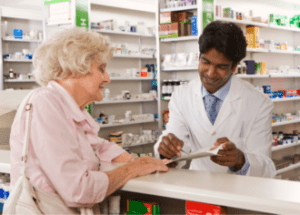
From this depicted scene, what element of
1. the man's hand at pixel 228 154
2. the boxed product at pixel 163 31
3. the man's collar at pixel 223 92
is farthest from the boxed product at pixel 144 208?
the boxed product at pixel 163 31

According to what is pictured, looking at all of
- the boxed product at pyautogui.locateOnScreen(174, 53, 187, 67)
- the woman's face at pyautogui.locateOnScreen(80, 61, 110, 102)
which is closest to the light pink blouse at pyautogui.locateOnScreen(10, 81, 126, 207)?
the woman's face at pyautogui.locateOnScreen(80, 61, 110, 102)

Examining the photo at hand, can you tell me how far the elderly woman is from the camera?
139cm

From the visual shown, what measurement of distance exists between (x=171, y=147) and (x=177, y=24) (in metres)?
3.66

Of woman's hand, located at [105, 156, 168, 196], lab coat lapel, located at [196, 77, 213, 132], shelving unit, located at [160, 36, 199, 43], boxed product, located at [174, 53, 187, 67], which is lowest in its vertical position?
woman's hand, located at [105, 156, 168, 196]

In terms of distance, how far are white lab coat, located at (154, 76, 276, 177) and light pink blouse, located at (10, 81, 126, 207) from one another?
79 cm

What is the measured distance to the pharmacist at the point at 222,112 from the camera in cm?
205

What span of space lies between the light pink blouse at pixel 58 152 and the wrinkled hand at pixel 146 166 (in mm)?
215

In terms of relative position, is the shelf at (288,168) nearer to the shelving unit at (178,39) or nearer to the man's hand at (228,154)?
the shelving unit at (178,39)

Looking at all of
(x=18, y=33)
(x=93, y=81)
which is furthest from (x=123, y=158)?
(x=18, y=33)

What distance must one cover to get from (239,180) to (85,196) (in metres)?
0.66

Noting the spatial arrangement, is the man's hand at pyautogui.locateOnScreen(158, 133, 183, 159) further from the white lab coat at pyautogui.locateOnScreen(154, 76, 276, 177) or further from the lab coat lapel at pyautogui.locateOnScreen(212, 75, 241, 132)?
the lab coat lapel at pyautogui.locateOnScreen(212, 75, 241, 132)

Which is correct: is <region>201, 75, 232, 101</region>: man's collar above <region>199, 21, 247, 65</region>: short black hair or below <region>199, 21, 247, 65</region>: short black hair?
below

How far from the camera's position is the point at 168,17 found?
5.36 meters

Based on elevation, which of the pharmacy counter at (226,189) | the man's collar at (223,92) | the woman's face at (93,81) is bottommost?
the pharmacy counter at (226,189)
